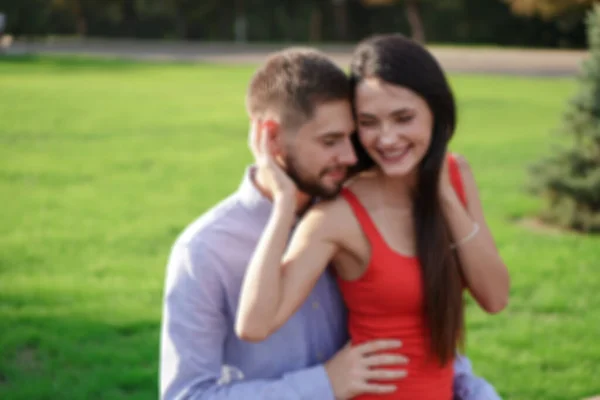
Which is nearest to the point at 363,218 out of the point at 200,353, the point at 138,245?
the point at 200,353

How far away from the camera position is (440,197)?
2.78 m

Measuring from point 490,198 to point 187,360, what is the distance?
7625 millimetres

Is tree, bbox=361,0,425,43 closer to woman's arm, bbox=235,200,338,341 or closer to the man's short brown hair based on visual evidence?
the man's short brown hair

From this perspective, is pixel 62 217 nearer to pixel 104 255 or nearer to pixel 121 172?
pixel 104 255

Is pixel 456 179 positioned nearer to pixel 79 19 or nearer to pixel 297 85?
pixel 297 85

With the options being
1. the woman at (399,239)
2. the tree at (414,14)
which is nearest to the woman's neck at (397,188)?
the woman at (399,239)

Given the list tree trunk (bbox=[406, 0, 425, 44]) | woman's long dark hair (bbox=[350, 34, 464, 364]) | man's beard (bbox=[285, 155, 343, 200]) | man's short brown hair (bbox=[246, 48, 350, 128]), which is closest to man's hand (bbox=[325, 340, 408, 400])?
woman's long dark hair (bbox=[350, 34, 464, 364])

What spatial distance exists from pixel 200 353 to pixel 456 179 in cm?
106

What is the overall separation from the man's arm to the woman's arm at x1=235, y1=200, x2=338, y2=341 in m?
0.10

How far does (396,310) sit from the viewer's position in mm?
2617

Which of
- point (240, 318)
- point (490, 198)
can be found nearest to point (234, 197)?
point (240, 318)

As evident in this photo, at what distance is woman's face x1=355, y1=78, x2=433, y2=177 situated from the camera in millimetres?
2646

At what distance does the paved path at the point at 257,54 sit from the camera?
89.5 ft

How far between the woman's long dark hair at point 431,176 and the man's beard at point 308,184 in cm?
30
